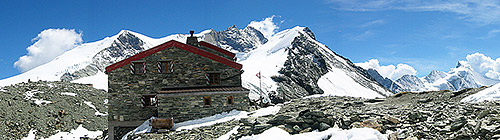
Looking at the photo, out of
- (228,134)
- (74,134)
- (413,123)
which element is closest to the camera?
(413,123)

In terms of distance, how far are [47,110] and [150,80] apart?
24.2 metres

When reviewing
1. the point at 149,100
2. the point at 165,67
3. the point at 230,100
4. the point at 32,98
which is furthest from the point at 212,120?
the point at 32,98

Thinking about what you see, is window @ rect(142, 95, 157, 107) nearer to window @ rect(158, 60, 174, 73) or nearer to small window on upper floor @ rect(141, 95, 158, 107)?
small window on upper floor @ rect(141, 95, 158, 107)

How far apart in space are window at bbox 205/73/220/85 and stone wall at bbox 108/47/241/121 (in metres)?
0.26

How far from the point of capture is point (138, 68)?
25328mm

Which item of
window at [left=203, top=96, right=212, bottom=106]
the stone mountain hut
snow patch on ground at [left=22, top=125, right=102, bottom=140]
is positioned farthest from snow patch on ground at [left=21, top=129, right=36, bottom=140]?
window at [left=203, top=96, right=212, bottom=106]

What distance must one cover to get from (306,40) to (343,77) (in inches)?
1060

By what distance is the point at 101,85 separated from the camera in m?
69.6

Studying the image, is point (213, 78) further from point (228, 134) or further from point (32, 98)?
point (32, 98)

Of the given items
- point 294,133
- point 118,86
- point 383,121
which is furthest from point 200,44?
point 383,121

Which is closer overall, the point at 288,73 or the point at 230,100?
the point at 230,100

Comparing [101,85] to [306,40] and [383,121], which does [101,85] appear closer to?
[383,121]

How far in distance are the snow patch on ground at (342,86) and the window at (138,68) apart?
93354mm

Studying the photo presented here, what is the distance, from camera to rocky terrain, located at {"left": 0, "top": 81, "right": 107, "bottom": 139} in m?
37.1
